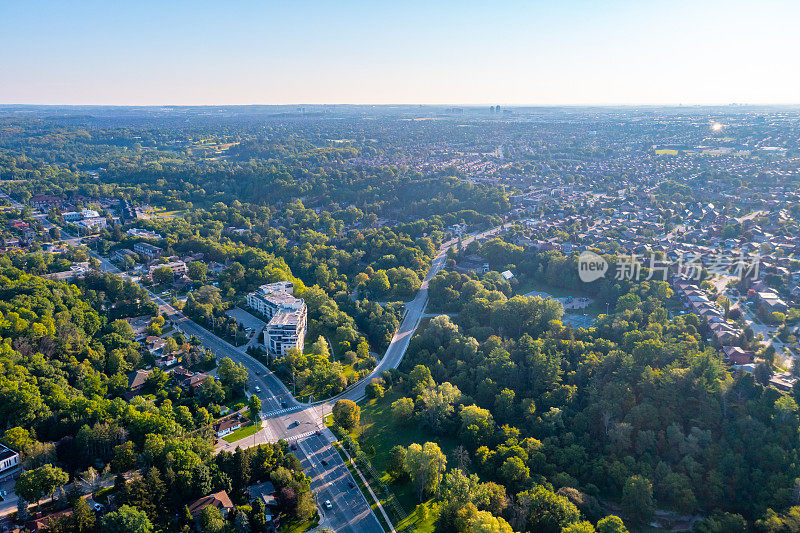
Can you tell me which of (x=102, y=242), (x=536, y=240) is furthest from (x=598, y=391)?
(x=102, y=242)

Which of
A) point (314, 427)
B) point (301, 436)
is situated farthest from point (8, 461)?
point (314, 427)

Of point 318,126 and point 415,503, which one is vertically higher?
point 318,126

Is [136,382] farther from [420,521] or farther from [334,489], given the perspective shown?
[420,521]

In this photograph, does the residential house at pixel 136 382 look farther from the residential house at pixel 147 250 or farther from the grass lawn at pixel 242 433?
the residential house at pixel 147 250

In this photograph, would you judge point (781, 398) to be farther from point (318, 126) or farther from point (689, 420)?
point (318, 126)

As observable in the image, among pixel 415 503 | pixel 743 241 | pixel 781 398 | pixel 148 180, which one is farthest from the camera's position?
pixel 148 180

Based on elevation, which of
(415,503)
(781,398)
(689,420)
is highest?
(781,398)
